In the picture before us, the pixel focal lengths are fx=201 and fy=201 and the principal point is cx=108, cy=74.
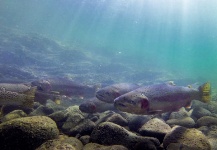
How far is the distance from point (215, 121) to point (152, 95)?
6.08 ft

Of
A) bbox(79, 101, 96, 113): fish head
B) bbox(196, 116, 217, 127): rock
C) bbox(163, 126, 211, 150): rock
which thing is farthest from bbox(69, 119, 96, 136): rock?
bbox(196, 116, 217, 127): rock

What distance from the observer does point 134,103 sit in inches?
160

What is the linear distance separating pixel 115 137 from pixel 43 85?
5477 millimetres

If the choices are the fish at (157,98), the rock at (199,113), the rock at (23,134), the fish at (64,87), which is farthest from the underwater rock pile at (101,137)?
the fish at (64,87)

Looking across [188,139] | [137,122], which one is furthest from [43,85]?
[188,139]

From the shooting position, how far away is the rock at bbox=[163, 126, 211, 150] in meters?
3.26

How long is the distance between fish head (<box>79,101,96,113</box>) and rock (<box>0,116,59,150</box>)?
2670 mm

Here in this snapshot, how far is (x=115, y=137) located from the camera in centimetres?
357

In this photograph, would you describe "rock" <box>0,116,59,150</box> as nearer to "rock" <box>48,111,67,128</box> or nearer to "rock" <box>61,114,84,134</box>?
"rock" <box>61,114,84,134</box>

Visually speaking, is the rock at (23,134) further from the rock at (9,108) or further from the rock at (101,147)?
the rock at (9,108)

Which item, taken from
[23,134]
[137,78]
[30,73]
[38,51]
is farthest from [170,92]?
[38,51]

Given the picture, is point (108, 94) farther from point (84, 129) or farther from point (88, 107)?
point (84, 129)

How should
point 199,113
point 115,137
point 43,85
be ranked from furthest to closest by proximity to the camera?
point 43,85, point 199,113, point 115,137

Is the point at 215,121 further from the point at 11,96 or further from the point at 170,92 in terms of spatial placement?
the point at 11,96
